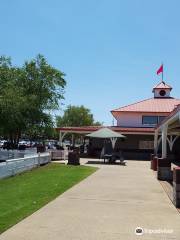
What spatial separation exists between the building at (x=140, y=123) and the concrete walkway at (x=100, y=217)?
30.1 meters

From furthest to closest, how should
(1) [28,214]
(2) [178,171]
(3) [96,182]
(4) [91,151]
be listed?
1. (4) [91,151]
2. (3) [96,182]
3. (2) [178,171]
4. (1) [28,214]

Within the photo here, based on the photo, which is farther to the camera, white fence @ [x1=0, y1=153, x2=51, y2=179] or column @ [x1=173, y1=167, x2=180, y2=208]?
white fence @ [x1=0, y1=153, x2=51, y2=179]

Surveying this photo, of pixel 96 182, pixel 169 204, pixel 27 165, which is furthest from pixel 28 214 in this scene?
pixel 27 165

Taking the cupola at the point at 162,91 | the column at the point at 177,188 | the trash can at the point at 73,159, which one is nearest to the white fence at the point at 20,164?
the trash can at the point at 73,159

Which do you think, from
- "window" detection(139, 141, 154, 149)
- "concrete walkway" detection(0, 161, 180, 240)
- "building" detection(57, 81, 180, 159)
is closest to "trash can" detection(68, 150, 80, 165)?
"concrete walkway" detection(0, 161, 180, 240)

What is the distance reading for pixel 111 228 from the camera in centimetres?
929

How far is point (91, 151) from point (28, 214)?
35630 millimetres

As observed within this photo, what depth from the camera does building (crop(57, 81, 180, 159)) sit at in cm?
4588

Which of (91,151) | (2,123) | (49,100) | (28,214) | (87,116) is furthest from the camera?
(87,116)

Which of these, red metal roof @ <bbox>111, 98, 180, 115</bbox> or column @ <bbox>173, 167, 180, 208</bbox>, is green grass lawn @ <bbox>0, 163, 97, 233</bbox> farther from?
red metal roof @ <bbox>111, 98, 180, 115</bbox>

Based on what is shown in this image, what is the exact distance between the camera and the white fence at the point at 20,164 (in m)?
20.3

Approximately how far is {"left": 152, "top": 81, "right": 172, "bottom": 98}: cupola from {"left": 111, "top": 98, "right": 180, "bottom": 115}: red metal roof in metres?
1.73

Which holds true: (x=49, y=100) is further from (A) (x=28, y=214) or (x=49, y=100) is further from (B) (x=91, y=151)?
(A) (x=28, y=214)

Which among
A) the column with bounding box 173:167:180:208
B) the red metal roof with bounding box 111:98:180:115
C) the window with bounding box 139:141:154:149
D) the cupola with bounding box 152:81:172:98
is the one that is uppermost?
the cupola with bounding box 152:81:172:98
